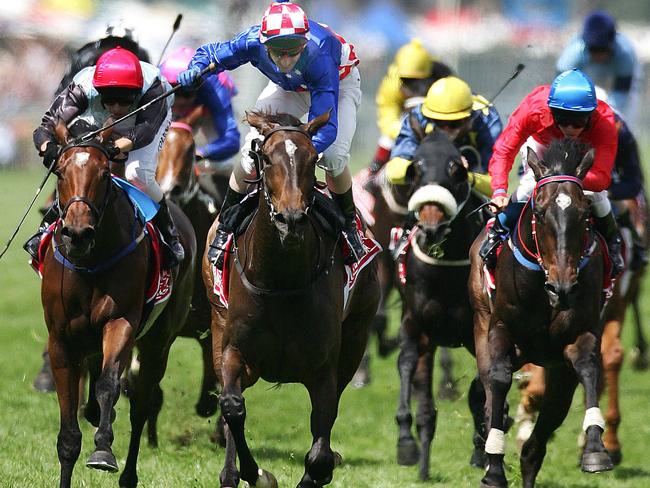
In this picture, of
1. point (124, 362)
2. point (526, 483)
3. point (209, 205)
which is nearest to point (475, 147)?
point (209, 205)

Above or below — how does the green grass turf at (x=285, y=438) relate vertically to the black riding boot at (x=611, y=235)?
below

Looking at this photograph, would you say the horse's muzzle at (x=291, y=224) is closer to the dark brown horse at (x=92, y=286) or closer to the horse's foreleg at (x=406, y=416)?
the dark brown horse at (x=92, y=286)

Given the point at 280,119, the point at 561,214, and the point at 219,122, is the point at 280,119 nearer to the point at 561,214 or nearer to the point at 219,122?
the point at 561,214

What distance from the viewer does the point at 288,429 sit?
376 inches

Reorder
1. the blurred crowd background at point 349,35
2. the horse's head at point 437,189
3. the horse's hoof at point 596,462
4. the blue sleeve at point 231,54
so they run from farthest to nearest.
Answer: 1. the blurred crowd background at point 349,35
2. the horse's head at point 437,189
3. the blue sleeve at point 231,54
4. the horse's hoof at point 596,462

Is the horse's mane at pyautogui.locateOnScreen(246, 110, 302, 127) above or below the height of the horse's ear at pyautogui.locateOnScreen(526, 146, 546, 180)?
above

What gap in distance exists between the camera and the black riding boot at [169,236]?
7523 millimetres

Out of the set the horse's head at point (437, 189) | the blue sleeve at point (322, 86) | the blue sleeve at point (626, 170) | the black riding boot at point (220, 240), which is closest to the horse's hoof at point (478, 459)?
the horse's head at point (437, 189)

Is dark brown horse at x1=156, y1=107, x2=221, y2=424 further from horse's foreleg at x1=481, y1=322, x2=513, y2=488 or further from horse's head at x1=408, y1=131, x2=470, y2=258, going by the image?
horse's foreleg at x1=481, y1=322, x2=513, y2=488

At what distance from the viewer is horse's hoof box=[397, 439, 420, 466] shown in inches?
337

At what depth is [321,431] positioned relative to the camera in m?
6.41

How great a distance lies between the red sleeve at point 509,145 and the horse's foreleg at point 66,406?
2.34 meters

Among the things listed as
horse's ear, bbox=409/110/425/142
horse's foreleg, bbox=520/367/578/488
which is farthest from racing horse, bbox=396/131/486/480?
horse's foreleg, bbox=520/367/578/488

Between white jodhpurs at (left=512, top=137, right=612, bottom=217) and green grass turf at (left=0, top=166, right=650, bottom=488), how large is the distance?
1598 mm
